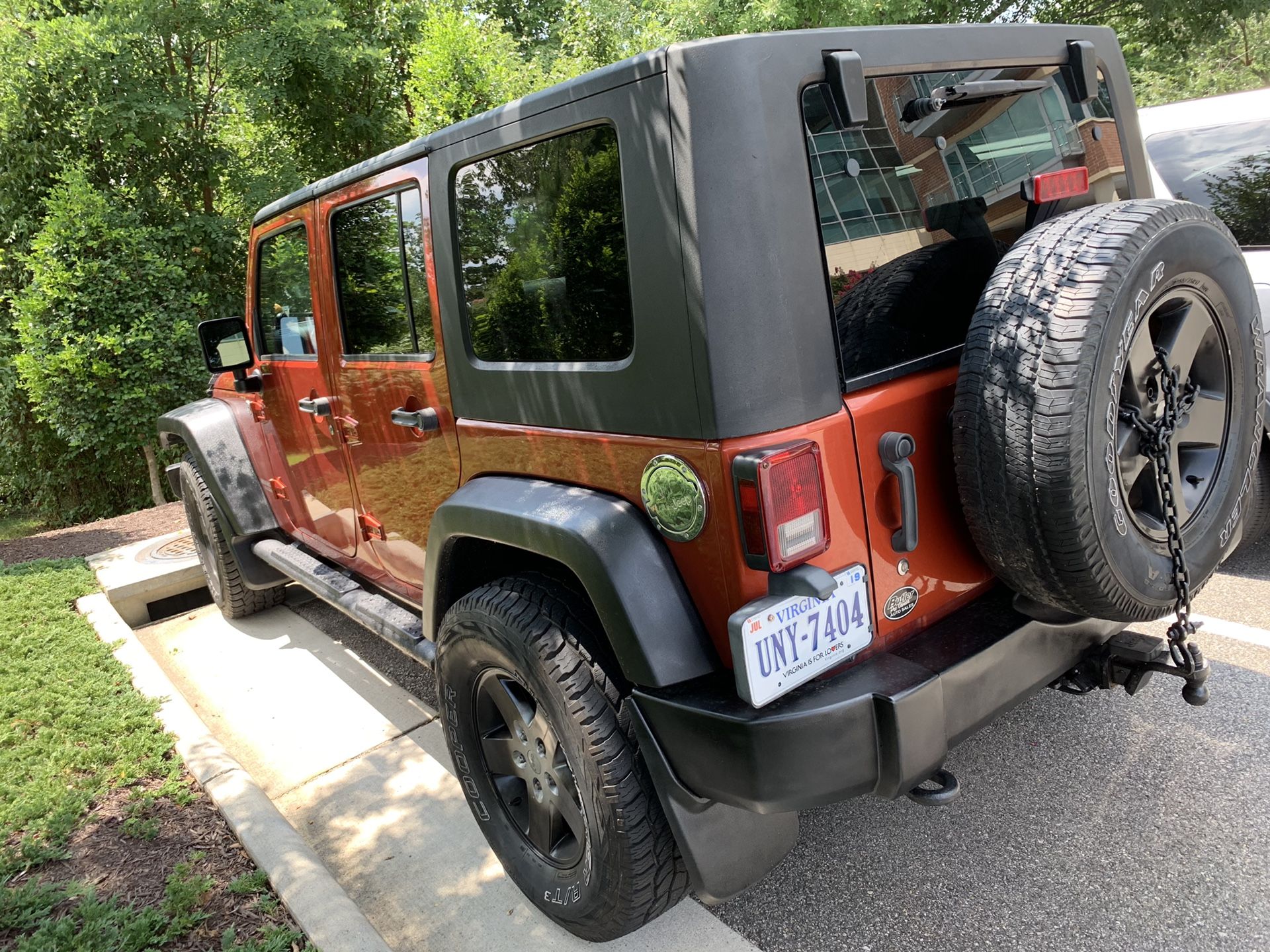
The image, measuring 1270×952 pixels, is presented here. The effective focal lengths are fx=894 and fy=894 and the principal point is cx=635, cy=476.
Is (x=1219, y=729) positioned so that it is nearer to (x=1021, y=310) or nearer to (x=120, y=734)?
(x=1021, y=310)

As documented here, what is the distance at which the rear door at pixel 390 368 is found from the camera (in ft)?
8.85

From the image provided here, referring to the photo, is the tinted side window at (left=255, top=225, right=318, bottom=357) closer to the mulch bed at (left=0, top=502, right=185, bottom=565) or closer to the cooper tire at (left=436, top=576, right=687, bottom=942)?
the cooper tire at (left=436, top=576, right=687, bottom=942)

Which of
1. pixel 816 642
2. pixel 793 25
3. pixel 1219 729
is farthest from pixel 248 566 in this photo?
pixel 793 25

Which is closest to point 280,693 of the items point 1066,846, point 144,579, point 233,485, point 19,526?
point 233,485

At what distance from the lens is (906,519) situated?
6.29 ft

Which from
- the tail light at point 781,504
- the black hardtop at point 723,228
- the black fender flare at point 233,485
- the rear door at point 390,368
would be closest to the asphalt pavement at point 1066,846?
the tail light at point 781,504

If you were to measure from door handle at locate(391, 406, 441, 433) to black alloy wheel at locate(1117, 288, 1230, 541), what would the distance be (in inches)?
71.9

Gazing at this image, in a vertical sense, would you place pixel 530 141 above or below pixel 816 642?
above

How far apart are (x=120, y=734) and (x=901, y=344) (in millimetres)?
3395

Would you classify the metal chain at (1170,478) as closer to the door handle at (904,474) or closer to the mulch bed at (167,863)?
the door handle at (904,474)

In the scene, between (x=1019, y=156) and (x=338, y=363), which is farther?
(x=338, y=363)

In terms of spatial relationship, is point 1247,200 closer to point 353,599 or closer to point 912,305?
point 912,305

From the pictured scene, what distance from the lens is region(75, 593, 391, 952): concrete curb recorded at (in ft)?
7.91

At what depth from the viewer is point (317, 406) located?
11.3 ft
